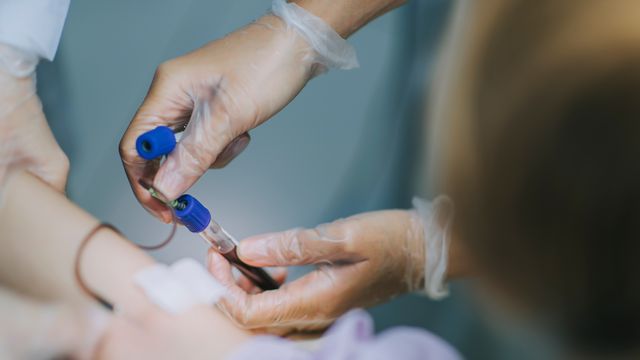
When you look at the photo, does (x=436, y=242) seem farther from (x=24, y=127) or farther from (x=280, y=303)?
(x=24, y=127)

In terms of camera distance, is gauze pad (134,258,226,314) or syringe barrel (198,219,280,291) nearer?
gauze pad (134,258,226,314)

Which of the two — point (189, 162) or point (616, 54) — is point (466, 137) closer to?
point (616, 54)

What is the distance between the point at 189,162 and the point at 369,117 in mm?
392

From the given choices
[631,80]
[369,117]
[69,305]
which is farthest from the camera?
[369,117]

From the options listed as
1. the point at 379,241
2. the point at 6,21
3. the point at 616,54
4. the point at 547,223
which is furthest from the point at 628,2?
the point at 6,21

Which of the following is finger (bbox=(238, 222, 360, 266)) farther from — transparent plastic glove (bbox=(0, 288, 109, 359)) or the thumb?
transparent plastic glove (bbox=(0, 288, 109, 359))

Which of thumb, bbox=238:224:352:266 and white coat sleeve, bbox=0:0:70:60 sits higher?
white coat sleeve, bbox=0:0:70:60

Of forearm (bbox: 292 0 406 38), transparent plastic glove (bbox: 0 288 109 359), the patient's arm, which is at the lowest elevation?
transparent plastic glove (bbox: 0 288 109 359)

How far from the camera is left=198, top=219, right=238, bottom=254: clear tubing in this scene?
72cm

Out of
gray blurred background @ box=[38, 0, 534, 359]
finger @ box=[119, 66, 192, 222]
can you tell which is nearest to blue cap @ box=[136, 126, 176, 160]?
finger @ box=[119, 66, 192, 222]

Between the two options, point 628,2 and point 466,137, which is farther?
point 466,137

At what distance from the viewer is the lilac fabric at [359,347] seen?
514 mm

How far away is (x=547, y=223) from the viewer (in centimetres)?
56

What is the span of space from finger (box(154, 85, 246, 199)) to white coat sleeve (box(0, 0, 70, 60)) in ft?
0.74
